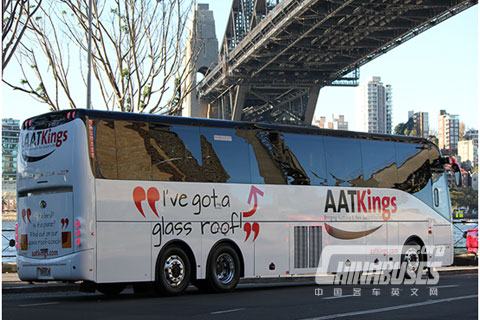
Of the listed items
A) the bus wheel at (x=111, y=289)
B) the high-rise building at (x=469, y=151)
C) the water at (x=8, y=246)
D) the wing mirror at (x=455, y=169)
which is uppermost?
the high-rise building at (x=469, y=151)

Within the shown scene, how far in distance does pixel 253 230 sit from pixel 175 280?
214 centimetres

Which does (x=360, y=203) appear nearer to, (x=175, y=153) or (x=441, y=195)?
(x=441, y=195)

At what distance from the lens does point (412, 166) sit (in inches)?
779

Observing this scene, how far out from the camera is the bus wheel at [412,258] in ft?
63.6

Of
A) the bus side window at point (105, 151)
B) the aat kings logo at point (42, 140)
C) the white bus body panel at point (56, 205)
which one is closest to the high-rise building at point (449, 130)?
the aat kings logo at point (42, 140)

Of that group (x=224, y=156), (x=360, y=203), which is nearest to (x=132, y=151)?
(x=224, y=156)

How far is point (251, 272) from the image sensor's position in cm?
1631

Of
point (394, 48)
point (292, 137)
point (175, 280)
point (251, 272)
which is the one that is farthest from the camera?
point (394, 48)

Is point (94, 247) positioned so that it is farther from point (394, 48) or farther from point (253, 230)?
point (394, 48)

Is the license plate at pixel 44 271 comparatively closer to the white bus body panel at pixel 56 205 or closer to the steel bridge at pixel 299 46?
the white bus body panel at pixel 56 205

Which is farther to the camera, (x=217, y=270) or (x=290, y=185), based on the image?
(x=290, y=185)

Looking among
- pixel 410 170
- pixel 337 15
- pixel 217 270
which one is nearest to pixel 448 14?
pixel 337 15

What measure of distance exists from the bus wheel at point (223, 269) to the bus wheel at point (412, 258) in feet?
16.1

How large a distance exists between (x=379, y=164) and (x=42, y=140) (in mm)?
7668
